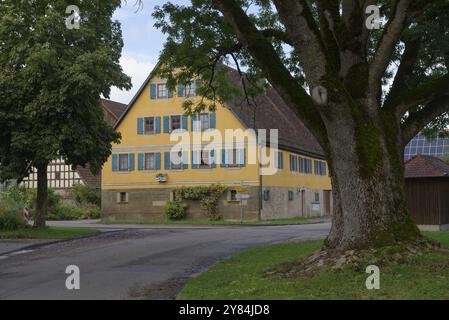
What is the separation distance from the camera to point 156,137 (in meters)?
46.8

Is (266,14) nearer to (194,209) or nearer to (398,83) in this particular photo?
(398,83)

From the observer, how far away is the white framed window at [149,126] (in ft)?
154

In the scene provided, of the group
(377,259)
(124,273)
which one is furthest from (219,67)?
(377,259)

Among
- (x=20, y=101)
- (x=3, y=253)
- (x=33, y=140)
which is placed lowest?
(x=3, y=253)

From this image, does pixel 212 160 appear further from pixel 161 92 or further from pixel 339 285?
pixel 339 285

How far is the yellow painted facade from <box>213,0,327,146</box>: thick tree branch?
101 ft

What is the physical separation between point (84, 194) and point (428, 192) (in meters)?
35.3

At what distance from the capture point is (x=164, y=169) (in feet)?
152

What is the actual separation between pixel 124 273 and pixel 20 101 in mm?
14323

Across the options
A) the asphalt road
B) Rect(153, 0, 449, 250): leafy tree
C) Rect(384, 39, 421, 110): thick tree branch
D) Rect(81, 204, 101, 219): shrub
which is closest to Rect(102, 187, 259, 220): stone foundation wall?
Rect(81, 204, 101, 219): shrub

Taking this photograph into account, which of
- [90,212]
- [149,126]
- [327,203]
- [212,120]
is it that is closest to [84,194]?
[90,212]

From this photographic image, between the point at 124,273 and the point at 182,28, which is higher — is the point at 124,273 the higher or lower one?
the lower one

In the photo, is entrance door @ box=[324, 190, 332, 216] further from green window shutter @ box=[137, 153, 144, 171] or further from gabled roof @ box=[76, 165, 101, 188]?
gabled roof @ box=[76, 165, 101, 188]

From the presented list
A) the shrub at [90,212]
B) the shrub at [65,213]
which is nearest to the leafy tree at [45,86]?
the shrub at [65,213]
